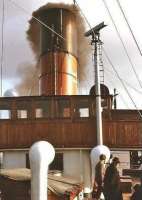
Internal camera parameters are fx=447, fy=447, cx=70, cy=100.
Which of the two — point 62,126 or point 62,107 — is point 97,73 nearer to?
point 62,107

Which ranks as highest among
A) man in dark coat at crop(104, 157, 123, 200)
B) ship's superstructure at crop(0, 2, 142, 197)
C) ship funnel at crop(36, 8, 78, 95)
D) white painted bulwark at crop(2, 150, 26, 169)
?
ship funnel at crop(36, 8, 78, 95)

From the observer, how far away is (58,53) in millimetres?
23531

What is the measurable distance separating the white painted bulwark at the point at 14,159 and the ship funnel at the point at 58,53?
5.71 m

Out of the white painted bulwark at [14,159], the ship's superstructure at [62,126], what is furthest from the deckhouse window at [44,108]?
the white painted bulwark at [14,159]

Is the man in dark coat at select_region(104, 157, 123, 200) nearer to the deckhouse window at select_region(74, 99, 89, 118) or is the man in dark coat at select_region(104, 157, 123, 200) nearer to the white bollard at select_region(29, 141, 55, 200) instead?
the white bollard at select_region(29, 141, 55, 200)

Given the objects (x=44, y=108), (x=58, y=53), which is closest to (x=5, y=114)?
(x=44, y=108)

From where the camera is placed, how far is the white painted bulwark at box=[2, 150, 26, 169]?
57.7ft

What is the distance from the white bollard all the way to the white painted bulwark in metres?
6.67

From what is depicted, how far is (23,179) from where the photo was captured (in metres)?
12.2

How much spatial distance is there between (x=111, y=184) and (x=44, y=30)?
1449 cm

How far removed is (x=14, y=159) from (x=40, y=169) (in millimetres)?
7194

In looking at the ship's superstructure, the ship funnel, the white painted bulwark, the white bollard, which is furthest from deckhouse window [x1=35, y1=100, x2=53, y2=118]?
the white bollard

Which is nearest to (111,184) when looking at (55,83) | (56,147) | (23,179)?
(23,179)

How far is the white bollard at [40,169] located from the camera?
10633 mm
